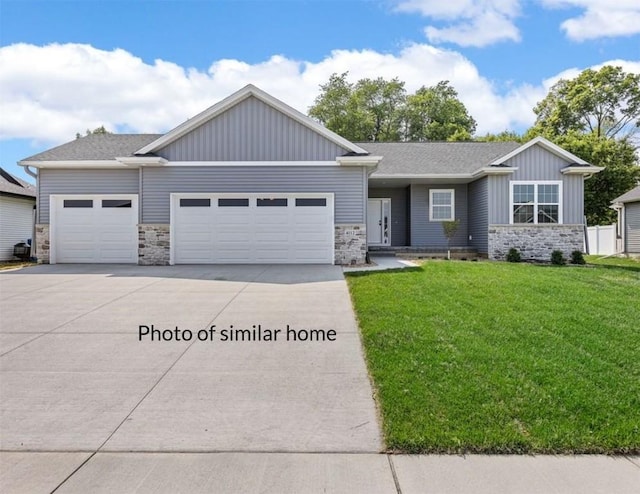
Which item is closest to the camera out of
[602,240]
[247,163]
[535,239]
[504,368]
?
[504,368]

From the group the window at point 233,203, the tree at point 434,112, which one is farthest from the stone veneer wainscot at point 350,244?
the tree at point 434,112

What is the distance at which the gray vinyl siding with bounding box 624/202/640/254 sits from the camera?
20.5 meters

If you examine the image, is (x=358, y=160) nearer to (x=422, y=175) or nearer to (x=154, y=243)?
(x=422, y=175)

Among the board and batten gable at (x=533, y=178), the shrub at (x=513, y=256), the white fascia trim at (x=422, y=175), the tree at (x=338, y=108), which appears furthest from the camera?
the tree at (x=338, y=108)

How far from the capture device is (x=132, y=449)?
10.2 feet

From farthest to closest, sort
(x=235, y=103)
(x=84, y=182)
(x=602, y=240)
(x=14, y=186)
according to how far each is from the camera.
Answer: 1. (x=602, y=240)
2. (x=14, y=186)
3. (x=84, y=182)
4. (x=235, y=103)

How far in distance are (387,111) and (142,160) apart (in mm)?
32482

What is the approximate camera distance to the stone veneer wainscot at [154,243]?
13836mm

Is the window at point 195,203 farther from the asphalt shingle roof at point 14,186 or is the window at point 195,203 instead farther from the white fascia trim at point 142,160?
the asphalt shingle roof at point 14,186

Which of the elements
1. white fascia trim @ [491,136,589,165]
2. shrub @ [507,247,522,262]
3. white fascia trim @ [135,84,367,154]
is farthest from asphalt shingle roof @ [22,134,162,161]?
shrub @ [507,247,522,262]

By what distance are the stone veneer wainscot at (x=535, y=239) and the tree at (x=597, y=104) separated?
2040cm

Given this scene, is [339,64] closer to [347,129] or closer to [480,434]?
[347,129]

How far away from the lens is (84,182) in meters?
14.3

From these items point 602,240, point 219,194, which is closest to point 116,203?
point 219,194
